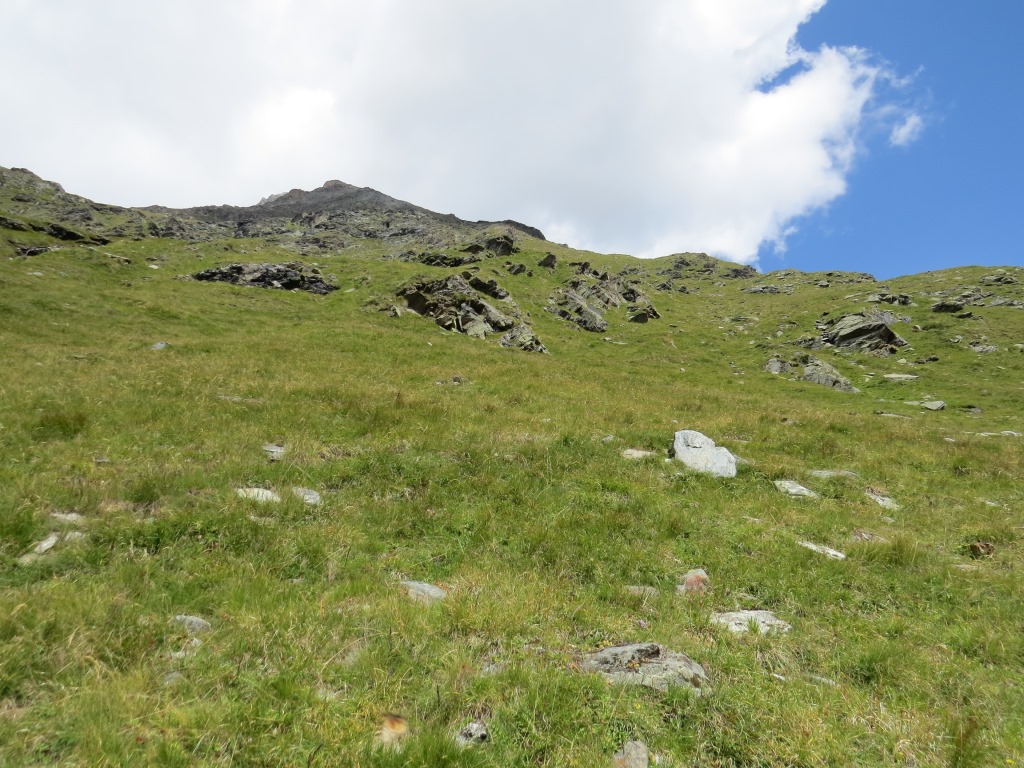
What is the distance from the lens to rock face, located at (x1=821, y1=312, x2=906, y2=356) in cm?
5728

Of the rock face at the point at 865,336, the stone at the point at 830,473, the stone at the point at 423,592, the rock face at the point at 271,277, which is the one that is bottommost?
Answer: the stone at the point at 423,592

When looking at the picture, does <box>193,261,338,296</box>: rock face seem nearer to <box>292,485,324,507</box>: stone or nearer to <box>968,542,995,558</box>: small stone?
<box>292,485,324,507</box>: stone

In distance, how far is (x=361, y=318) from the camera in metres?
45.8

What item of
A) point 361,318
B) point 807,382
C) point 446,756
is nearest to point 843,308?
point 807,382

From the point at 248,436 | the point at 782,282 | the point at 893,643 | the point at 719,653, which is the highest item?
the point at 782,282

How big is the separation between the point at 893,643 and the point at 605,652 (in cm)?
383

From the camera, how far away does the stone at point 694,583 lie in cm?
740

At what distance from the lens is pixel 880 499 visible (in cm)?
1269

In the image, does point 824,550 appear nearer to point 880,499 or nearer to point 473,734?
point 880,499

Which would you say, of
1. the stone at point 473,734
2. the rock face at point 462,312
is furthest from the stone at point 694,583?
the rock face at point 462,312

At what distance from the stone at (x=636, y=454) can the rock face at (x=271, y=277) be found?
5112cm

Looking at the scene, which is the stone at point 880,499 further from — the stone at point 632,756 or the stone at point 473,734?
the stone at point 473,734

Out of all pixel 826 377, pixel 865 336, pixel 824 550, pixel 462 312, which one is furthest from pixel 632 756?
pixel 865 336

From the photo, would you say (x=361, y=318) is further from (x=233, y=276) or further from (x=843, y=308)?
(x=843, y=308)
